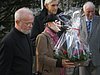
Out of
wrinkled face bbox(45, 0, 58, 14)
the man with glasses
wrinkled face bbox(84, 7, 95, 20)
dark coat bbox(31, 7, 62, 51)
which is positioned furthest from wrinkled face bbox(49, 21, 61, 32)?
wrinkled face bbox(84, 7, 95, 20)

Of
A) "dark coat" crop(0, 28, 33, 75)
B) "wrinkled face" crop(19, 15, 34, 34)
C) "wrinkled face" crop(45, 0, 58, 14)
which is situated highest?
"wrinkled face" crop(45, 0, 58, 14)

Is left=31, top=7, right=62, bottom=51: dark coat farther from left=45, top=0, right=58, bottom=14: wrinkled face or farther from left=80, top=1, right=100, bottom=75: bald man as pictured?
left=80, top=1, right=100, bottom=75: bald man

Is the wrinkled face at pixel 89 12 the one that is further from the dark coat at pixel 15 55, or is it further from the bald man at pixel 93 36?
the dark coat at pixel 15 55

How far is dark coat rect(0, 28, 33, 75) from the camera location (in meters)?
3.80

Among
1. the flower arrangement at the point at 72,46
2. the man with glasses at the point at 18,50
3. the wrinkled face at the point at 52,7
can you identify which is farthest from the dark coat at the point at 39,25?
the man with glasses at the point at 18,50

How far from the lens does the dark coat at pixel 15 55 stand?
3797 mm

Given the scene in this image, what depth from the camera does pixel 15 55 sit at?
3.88 m

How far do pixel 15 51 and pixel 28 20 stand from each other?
0.39 meters

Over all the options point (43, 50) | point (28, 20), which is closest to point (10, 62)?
point (28, 20)

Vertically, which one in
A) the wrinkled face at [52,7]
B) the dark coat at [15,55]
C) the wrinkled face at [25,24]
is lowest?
the dark coat at [15,55]

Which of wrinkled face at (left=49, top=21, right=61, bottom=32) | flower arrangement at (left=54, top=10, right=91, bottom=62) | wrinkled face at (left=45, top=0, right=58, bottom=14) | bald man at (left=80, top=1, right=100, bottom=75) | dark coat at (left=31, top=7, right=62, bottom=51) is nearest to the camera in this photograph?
flower arrangement at (left=54, top=10, right=91, bottom=62)

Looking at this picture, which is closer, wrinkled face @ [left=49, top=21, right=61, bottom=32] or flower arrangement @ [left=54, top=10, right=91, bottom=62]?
flower arrangement @ [left=54, top=10, right=91, bottom=62]

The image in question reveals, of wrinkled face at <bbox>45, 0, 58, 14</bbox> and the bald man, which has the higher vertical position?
wrinkled face at <bbox>45, 0, 58, 14</bbox>

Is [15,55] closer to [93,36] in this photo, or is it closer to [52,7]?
Answer: [52,7]
